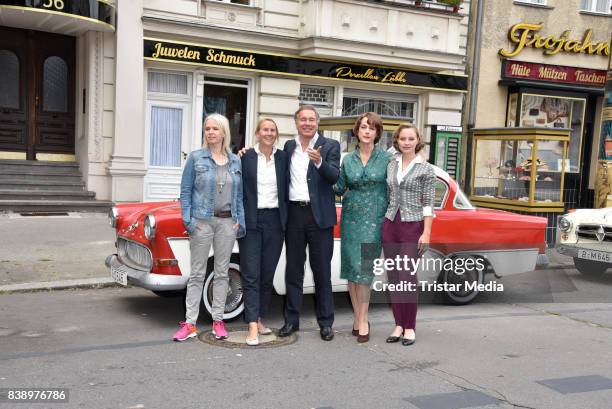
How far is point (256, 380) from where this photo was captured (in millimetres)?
4684

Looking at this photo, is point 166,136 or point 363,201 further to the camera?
point 166,136

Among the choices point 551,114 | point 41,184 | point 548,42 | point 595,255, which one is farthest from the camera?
point 551,114

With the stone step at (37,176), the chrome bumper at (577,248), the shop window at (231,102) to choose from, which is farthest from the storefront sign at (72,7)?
the chrome bumper at (577,248)

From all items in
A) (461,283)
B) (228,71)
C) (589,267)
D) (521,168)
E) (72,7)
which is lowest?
(589,267)

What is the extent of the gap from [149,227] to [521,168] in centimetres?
835

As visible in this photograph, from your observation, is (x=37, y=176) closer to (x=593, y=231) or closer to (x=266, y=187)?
(x=266, y=187)

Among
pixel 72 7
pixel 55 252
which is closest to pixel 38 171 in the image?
pixel 72 7

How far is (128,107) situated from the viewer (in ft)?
45.4

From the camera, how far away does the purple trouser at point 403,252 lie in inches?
223

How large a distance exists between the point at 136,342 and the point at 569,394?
338 centimetres

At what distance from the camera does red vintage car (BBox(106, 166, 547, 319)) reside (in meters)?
5.94

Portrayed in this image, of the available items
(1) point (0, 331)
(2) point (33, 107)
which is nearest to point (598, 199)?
(1) point (0, 331)

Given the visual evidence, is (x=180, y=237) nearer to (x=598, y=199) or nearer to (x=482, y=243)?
(x=482, y=243)

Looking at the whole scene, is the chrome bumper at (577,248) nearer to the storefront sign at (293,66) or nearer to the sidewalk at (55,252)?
the sidewalk at (55,252)
